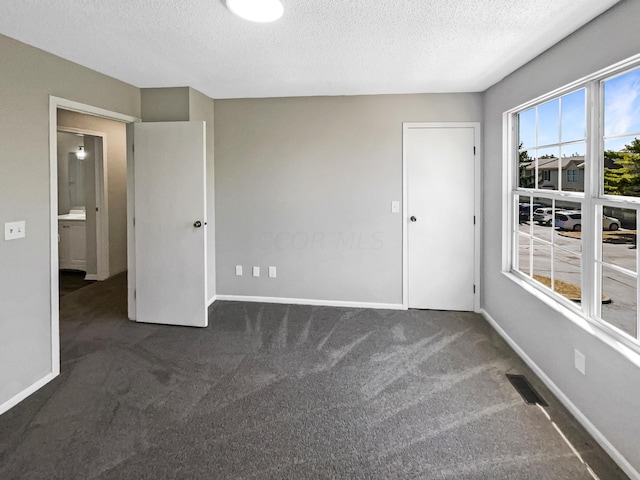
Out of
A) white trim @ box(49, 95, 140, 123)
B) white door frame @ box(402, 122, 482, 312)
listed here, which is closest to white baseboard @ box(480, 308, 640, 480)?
white door frame @ box(402, 122, 482, 312)

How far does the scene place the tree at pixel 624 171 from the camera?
1.82m

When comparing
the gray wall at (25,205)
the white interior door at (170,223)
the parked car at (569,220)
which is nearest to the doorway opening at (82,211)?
the white interior door at (170,223)

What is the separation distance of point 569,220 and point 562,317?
652 mm

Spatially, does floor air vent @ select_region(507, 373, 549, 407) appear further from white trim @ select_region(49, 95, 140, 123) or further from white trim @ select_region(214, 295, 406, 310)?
white trim @ select_region(49, 95, 140, 123)

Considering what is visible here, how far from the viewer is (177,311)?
3.55 metres

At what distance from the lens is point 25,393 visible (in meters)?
2.36

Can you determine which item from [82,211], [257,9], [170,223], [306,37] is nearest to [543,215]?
[306,37]

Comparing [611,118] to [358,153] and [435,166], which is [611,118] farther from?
[358,153]

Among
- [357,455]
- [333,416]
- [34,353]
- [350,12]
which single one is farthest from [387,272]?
[34,353]

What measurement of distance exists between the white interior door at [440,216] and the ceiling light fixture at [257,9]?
2164 mm

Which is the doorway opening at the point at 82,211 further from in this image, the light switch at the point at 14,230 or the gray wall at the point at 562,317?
the gray wall at the point at 562,317

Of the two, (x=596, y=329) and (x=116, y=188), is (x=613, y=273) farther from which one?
(x=116, y=188)

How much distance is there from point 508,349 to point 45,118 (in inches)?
157

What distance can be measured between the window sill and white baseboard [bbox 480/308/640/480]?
1.60 ft
